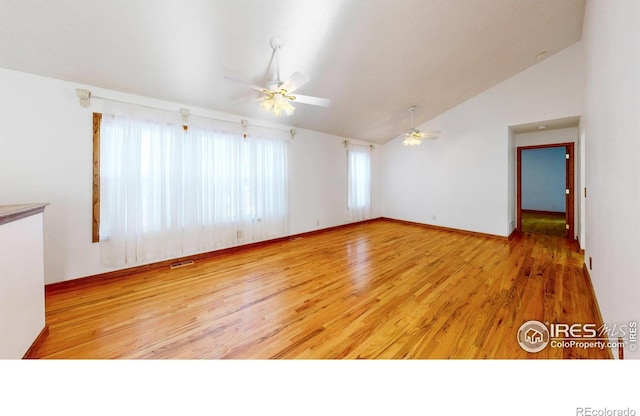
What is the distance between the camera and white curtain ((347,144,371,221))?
618 centimetres

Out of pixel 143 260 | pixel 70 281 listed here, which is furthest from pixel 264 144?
pixel 70 281

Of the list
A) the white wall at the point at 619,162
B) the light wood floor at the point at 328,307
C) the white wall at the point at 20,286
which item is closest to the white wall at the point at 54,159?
the light wood floor at the point at 328,307

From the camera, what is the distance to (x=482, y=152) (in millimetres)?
4969

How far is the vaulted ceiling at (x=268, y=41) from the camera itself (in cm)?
204

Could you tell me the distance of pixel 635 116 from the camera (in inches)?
41.3

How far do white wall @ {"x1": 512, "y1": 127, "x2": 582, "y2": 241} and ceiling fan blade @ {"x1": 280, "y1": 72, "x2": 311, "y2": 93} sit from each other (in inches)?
213

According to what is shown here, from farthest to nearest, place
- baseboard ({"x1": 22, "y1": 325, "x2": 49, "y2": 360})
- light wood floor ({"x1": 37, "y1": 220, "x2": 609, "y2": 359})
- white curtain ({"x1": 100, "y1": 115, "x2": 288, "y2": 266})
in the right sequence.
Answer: white curtain ({"x1": 100, "y1": 115, "x2": 288, "y2": 266}) → light wood floor ({"x1": 37, "y1": 220, "x2": 609, "y2": 359}) → baseboard ({"x1": 22, "y1": 325, "x2": 49, "y2": 360})

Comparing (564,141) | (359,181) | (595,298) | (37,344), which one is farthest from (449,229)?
(37,344)

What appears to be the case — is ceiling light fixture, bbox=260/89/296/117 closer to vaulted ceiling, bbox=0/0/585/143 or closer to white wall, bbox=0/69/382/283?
vaulted ceiling, bbox=0/0/585/143

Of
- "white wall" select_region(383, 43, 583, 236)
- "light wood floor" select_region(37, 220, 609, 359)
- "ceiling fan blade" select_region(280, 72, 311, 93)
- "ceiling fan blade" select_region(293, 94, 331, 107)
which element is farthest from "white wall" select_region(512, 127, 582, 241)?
"ceiling fan blade" select_region(280, 72, 311, 93)

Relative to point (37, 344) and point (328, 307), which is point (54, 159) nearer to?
point (37, 344)

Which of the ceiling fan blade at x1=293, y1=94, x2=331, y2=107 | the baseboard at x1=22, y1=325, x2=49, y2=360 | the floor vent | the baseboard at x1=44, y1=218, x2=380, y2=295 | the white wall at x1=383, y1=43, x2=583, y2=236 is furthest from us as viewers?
the white wall at x1=383, y1=43, x2=583, y2=236

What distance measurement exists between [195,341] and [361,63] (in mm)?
3800

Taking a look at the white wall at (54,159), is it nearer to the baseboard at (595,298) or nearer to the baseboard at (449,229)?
the baseboard at (595,298)
